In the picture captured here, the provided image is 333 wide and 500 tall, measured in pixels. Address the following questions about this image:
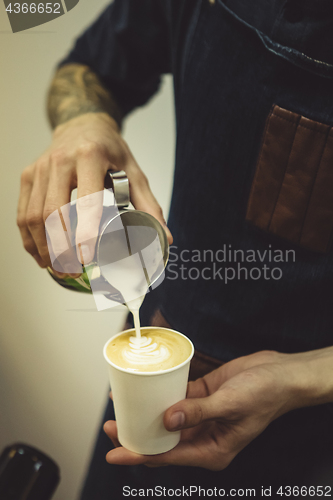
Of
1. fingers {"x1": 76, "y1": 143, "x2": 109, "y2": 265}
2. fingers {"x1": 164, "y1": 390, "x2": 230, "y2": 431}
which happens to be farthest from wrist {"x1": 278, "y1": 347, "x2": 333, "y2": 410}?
fingers {"x1": 76, "y1": 143, "x2": 109, "y2": 265}

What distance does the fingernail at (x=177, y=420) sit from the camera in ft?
1.72

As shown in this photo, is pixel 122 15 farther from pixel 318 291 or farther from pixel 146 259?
pixel 318 291

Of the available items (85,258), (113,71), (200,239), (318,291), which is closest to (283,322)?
(318,291)

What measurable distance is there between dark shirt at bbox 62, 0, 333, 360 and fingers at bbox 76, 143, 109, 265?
0.25 metres

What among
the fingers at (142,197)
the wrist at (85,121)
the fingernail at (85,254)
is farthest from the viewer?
the wrist at (85,121)

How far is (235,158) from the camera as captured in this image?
2.30 feet

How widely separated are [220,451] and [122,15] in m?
0.96

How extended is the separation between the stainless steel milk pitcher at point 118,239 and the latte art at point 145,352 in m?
0.09

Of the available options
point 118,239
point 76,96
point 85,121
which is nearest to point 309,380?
point 118,239

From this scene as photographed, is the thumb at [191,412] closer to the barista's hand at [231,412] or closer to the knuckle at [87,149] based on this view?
the barista's hand at [231,412]

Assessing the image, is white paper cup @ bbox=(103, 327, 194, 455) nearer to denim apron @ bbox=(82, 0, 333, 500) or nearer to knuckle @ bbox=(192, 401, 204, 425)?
knuckle @ bbox=(192, 401, 204, 425)

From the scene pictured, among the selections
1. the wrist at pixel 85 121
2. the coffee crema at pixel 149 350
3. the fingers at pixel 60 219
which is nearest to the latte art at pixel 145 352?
the coffee crema at pixel 149 350

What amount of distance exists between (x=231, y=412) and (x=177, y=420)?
90mm

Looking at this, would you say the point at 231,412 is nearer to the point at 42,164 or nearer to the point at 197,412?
the point at 197,412
